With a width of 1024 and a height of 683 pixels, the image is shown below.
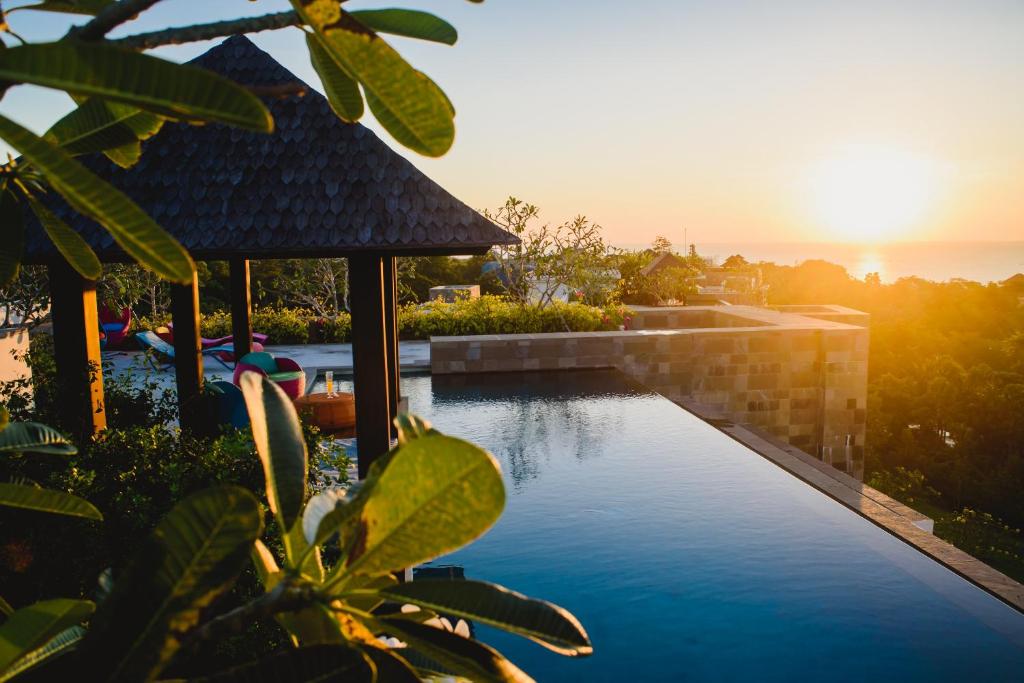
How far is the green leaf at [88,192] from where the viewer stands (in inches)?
32.6

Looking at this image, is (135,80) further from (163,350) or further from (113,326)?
(113,326)

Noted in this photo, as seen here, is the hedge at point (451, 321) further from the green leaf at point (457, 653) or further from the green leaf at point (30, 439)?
the green leaf at point (457, 653)

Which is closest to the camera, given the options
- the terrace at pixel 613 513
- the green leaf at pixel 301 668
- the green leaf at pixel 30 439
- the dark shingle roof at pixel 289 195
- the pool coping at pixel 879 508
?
the green leaf at pixel 301 668

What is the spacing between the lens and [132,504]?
457 centimetres

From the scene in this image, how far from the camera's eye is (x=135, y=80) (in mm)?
739

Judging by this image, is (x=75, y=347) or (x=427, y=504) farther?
(x=75, y=347)

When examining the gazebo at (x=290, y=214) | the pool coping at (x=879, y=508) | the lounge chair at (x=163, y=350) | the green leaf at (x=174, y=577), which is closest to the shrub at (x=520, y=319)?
the lounge chair at (x=163, y=350)

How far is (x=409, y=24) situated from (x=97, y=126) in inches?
19.3

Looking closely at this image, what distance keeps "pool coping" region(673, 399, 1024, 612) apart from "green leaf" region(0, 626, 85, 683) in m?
6.68

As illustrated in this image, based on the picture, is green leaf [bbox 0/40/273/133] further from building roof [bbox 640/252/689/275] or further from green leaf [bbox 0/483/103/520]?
building roof [bbox 640/252/689/275]

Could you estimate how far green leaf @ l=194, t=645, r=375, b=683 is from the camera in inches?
32.9

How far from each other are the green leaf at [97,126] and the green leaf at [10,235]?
0.61ft

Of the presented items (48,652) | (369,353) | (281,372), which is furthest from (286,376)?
(48,652)

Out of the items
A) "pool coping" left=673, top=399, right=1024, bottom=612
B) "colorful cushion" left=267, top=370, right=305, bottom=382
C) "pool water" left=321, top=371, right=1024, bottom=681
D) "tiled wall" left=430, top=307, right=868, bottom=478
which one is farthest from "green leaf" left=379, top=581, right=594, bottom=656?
"tiled wall" left=430, top=307, right=868, bottom=478
